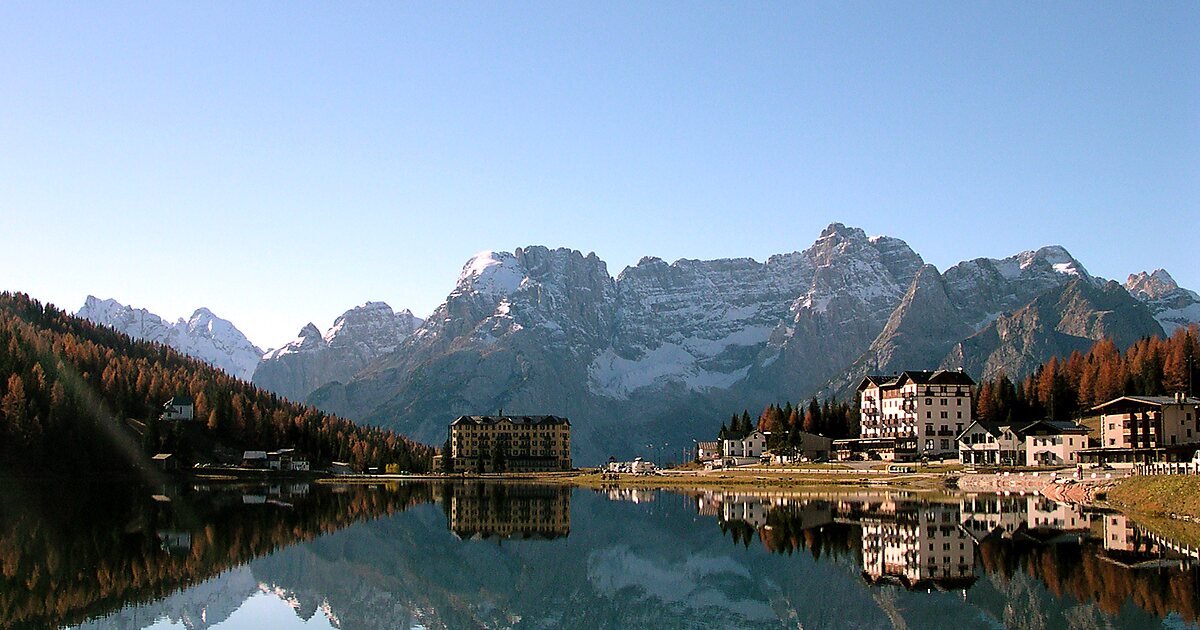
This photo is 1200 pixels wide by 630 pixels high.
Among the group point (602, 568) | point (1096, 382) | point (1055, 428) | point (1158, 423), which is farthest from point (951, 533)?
point (1096, 382)

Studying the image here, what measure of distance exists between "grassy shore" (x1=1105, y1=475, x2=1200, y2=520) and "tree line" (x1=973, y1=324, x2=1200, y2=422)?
6560cm

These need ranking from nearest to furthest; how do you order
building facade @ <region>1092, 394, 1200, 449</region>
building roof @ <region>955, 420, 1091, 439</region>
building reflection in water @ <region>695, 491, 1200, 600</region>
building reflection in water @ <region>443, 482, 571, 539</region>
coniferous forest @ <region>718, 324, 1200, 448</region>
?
building reflection in water @ <region>695, 491, 1200, 600</region> → building reflection in water @ <region>443, 482, 571, 539</region> → building facade @ <region>1092, 394, 1200, 449</region> → building roof @ <region>955, 420, 1091, 439</region> → coniferous forest @ <region>718, 324, 1200, 448</region>

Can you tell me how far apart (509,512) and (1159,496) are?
177ft

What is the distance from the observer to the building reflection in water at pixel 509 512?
89.0 metres

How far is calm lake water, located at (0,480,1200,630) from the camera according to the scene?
46.3 metres

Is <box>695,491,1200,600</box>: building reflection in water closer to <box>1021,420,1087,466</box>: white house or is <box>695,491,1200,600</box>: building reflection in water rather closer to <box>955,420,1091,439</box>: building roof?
<box>1021,420,1087,466</box>: white house

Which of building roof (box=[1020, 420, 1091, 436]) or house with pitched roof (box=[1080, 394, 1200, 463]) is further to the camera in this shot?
building roof (box=[1020, 420, 1091, 436])

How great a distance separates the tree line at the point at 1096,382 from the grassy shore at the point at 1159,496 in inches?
2583

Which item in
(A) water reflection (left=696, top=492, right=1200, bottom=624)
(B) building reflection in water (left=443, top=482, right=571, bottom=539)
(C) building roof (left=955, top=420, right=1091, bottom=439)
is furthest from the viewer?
(C) building roof (left=955, top=420, right=1091, bottom=439)

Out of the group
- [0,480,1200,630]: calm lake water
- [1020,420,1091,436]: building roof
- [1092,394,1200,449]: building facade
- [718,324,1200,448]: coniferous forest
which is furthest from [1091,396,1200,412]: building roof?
[0,480,1200,630]: calm lake water

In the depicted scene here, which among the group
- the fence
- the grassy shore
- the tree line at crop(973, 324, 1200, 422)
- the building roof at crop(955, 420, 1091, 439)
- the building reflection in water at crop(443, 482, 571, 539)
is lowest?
the building reflection in water at crop(443, 482, 571, 539)

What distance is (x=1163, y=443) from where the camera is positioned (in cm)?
12900

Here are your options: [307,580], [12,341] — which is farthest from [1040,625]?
[12,341]

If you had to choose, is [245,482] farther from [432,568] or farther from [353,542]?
[432,568]
